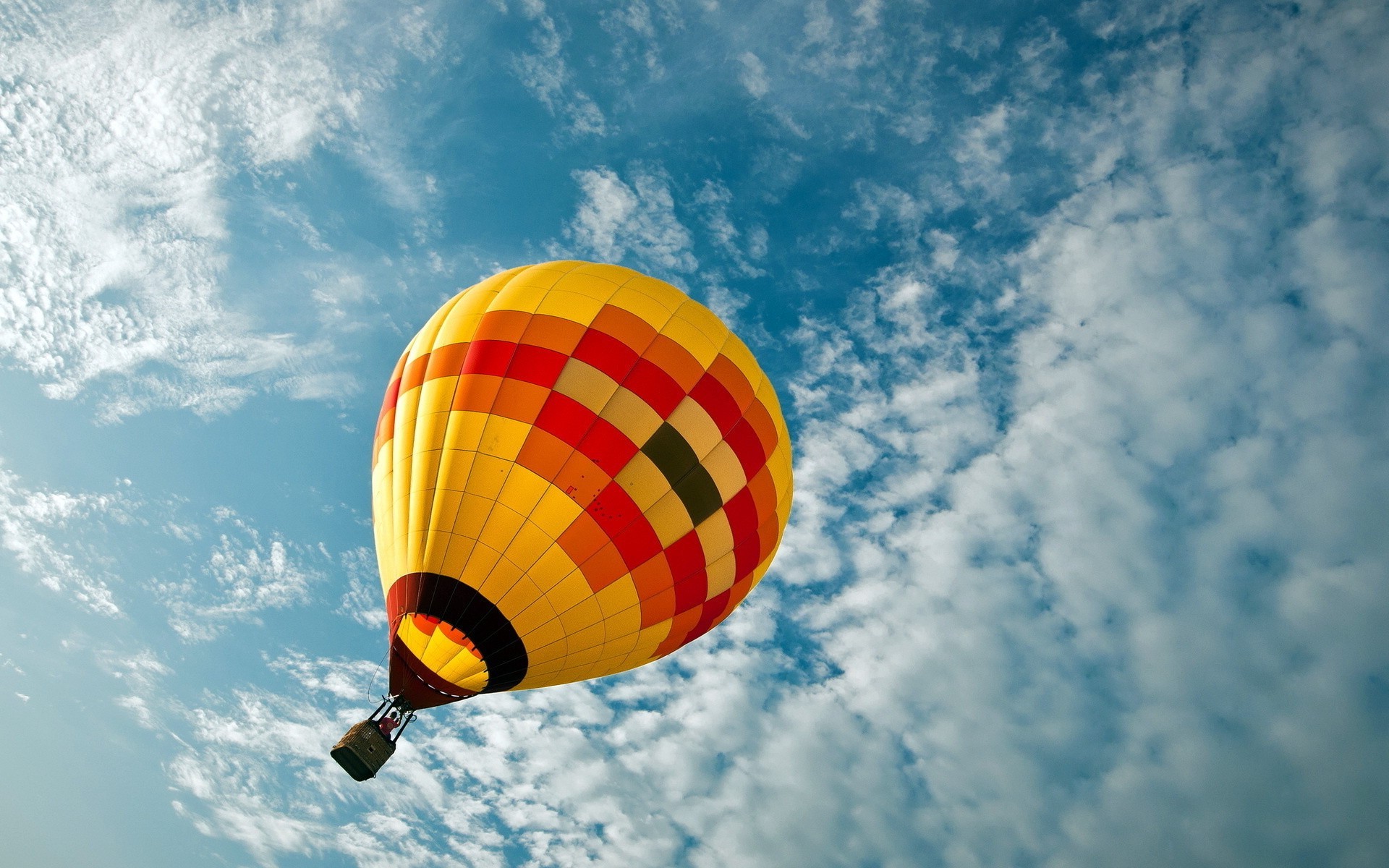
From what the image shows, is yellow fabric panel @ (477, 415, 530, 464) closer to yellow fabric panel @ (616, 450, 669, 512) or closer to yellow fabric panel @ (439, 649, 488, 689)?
yellow fabric panel @ (616, 450, 669, 512)

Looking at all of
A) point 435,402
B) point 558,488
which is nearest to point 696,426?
point 558,488

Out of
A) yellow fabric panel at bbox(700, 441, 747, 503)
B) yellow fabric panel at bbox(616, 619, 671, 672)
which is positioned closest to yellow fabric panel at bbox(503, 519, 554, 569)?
yellow fabric panel at bbox(616, 619, 671, 672)

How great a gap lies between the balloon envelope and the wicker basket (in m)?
0.50

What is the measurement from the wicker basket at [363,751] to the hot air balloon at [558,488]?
16 millimetres

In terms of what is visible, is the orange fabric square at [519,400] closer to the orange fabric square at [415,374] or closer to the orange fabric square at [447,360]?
the orange fabric square at [447,360]

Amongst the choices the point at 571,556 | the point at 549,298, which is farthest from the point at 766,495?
the point at 549,298

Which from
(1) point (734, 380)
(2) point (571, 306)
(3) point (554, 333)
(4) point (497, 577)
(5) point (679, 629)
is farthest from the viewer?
(1) point (734, 380)

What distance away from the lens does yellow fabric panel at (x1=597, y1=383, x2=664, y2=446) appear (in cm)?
835

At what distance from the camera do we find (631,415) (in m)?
8.45

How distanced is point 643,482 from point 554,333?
7.53ft

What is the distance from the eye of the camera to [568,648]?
8.14m

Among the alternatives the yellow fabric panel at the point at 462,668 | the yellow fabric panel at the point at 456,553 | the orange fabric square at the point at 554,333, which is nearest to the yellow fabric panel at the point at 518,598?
the yellow fabric panel at the point at 456,553

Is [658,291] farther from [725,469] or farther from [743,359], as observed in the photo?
[725,469]

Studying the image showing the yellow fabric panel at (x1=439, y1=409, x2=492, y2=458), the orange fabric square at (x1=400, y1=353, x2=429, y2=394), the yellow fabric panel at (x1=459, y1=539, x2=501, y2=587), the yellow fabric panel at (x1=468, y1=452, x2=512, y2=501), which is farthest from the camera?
the orange fabric square at (x1=400, y1=353, x2=429, y2=394)
